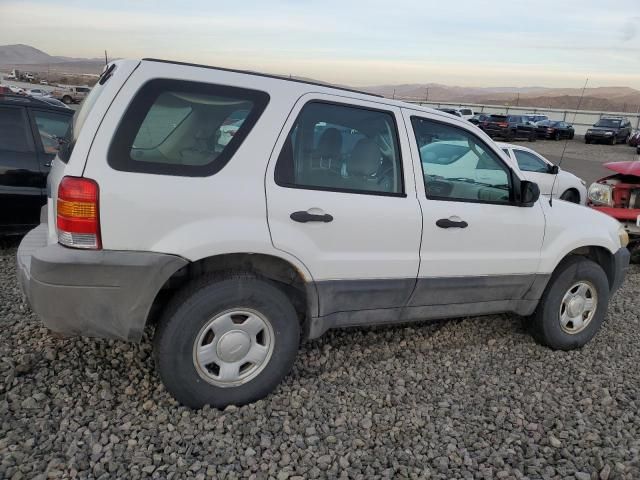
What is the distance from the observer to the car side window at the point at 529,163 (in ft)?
34.8

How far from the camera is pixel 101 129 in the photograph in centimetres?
265

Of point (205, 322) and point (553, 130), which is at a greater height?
point (553, 130)

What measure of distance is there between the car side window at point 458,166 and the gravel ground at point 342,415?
127 cm

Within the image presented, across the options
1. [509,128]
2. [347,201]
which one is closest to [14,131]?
[347,201]

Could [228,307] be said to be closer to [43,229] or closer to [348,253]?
[348,253]

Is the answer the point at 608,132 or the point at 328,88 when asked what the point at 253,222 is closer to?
the point at 328,88

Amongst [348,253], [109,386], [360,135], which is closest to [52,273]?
[109,386]

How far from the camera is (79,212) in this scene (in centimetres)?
260

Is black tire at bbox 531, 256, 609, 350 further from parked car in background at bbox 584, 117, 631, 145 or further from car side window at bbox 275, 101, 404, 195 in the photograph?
parked car in background at bbox 584, 117, 631, 145

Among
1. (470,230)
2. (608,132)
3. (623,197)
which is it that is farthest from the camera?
(608,132)

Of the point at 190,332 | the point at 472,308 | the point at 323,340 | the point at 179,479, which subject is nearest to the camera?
the point at 179,479

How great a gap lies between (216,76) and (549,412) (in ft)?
9.41

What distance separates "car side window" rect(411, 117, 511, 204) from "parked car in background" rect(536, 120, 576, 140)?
3332 centimetres

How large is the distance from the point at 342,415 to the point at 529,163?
888 cm
